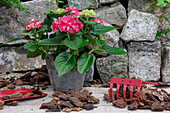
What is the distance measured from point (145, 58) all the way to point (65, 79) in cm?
106

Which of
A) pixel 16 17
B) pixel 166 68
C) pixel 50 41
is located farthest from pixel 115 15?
pixel 16 17

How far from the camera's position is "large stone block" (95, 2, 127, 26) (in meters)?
2.49

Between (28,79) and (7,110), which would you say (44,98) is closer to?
(7,110)

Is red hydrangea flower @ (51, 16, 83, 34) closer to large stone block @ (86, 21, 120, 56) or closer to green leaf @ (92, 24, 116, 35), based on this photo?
green leaf @ (92, 24, 116, 35)

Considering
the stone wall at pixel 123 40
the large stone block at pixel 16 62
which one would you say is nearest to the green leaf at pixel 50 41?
the stone wall at pixel 123 40

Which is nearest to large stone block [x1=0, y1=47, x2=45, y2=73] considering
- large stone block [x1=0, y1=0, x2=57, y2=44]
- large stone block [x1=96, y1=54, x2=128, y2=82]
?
large stone block [x1=0, y1=0, x2=57, y2=44]

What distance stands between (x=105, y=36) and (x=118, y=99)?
3.10 ft

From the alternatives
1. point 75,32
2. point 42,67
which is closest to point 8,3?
point 42,67

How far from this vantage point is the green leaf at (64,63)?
1674mm

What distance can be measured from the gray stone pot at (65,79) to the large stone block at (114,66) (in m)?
0.49

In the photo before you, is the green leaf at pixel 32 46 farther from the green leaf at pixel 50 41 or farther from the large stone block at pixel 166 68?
the large stone block at pixel 166 68

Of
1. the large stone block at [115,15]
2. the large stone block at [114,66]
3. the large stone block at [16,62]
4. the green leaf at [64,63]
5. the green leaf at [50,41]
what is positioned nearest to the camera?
the green leaf at [64,63]

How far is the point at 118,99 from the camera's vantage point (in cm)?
162

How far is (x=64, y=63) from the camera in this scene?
173cm
